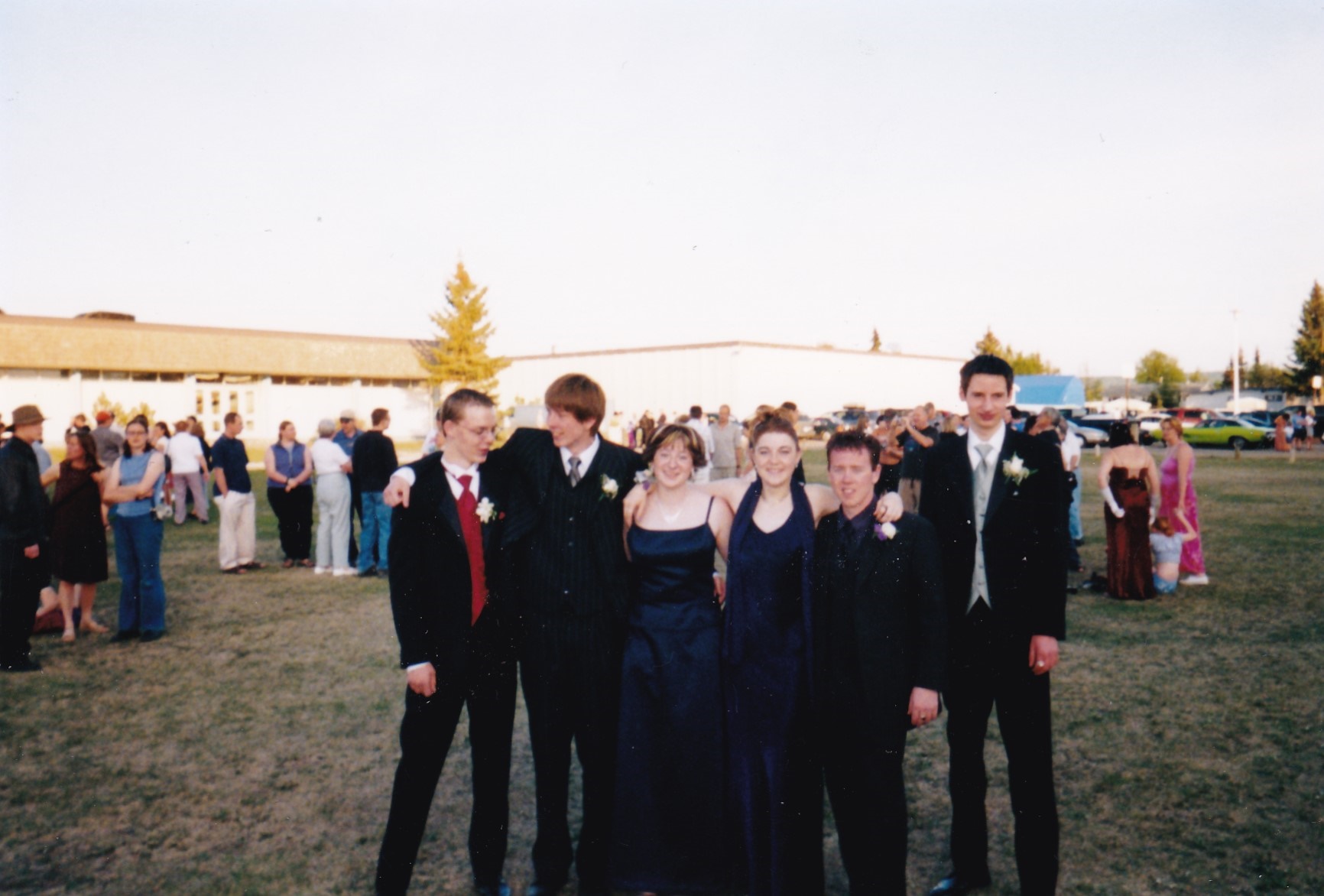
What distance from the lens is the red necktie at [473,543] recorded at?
12.7ft

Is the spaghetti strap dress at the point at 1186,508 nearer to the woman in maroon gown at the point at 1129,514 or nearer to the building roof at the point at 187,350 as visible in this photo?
the woman in maroon gown at the point at 1129,514

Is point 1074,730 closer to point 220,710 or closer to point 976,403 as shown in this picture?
point 976,403

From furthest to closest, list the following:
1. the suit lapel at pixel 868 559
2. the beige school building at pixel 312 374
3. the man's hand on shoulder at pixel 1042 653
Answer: the beige school building at pixel 312 374 < the man's hand on shoulder at pixel 1042 653 < the suit lapel at pixel 868 559

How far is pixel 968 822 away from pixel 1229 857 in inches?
48.8

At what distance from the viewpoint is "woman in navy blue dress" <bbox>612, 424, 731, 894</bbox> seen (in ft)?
12.6

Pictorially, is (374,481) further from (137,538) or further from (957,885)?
(957,885)

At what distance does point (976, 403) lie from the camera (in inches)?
151

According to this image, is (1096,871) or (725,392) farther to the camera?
(725,392)

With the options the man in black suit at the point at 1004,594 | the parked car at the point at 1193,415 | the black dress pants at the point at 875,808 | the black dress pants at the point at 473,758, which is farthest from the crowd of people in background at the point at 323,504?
the parked car at the point at 1193,415

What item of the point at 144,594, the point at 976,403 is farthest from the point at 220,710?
the point at 976,403

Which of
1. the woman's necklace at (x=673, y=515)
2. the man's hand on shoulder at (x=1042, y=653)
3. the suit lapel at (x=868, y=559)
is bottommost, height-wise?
the man's hand on shoulder at (x=1042, y=653)

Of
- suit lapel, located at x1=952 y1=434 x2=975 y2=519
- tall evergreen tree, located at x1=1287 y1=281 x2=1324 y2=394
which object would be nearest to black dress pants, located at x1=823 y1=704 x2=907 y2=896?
suit lapel, located at x1=952 y1=434 x2=975 y2=519

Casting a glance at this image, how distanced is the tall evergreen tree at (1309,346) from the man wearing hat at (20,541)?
8179cm

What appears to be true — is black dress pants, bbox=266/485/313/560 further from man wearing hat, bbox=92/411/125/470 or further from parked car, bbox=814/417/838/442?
parked car, bbox=814/417/838/442
